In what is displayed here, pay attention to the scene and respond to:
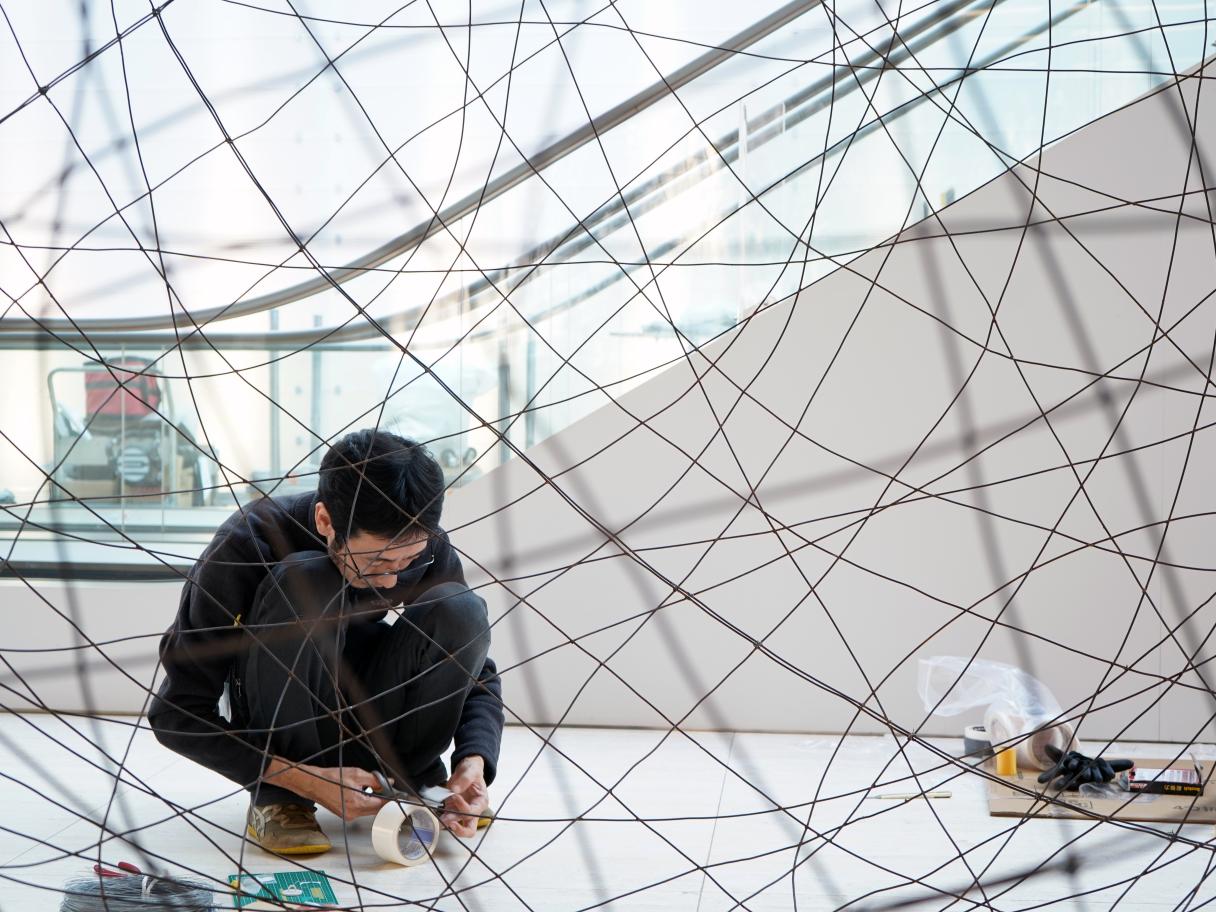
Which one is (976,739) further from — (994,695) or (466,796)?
(466,796)

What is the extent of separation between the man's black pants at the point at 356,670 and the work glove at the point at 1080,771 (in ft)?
2.16

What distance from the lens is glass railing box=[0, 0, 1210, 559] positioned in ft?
6.17

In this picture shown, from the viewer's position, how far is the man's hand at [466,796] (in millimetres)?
1323

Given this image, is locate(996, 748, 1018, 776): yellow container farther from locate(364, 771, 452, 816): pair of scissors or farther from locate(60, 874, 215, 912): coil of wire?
locate(60, 874, 215, 912): coil of wire

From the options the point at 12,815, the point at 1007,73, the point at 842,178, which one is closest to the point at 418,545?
the point at 12,815

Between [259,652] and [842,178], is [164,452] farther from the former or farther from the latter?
[842,178]

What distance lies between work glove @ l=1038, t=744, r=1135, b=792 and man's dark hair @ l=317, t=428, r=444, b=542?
784mm

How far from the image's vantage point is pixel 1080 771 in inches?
61.0

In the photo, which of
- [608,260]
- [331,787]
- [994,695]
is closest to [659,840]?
[331,787]

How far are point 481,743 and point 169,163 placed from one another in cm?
121

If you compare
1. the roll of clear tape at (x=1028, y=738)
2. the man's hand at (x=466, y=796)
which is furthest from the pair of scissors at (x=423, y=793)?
the roll of clear tape at (x=1028, y=738)

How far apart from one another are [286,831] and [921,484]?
3.12 ft

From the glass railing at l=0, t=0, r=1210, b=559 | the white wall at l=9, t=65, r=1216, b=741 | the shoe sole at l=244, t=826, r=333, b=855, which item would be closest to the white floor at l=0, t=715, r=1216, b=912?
the shoe sole at l=244, t=826, r=333, b=855

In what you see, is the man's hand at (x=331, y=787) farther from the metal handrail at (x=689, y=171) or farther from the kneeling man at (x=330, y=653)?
the metal handrail at (x=689, y=171)
